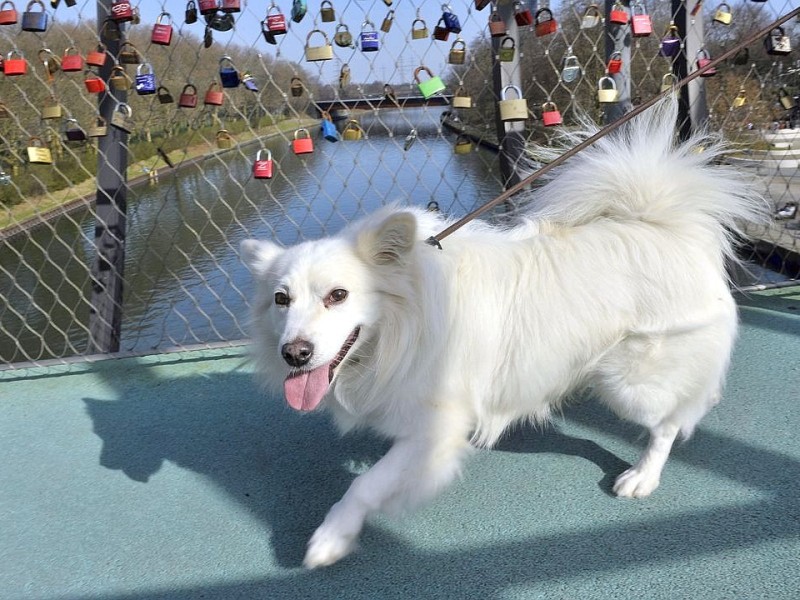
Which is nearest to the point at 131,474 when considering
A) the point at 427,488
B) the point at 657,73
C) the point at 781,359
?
the point at 427,488

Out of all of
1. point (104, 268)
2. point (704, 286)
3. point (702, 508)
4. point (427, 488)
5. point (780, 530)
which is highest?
point (704, 286)

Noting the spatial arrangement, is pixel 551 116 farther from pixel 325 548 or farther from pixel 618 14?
pixel 325 548

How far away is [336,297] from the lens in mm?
1826

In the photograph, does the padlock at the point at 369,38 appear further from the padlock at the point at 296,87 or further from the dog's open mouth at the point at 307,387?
the dog's open mouth at the point at 307,387

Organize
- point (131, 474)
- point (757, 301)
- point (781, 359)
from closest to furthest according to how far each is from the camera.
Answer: point (131, 474), point (781, 359), point (757, 301)

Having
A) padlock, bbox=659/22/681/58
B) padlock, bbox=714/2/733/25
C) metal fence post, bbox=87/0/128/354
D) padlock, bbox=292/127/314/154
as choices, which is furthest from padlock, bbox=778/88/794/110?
metal fence post, bbox=87/0/128/354

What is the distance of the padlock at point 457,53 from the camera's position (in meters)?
3.13

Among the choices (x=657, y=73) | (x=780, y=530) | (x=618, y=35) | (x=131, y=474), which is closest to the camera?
(x=780, y=530)

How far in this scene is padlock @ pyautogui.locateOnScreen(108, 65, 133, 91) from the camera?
3.03 metres

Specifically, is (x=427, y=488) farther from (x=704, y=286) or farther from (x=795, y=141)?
(x=795, y=141)

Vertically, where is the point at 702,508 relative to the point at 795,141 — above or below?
A: below

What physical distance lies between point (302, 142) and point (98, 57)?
1.05m

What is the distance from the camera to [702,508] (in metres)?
1.92

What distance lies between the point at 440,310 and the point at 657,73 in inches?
185
